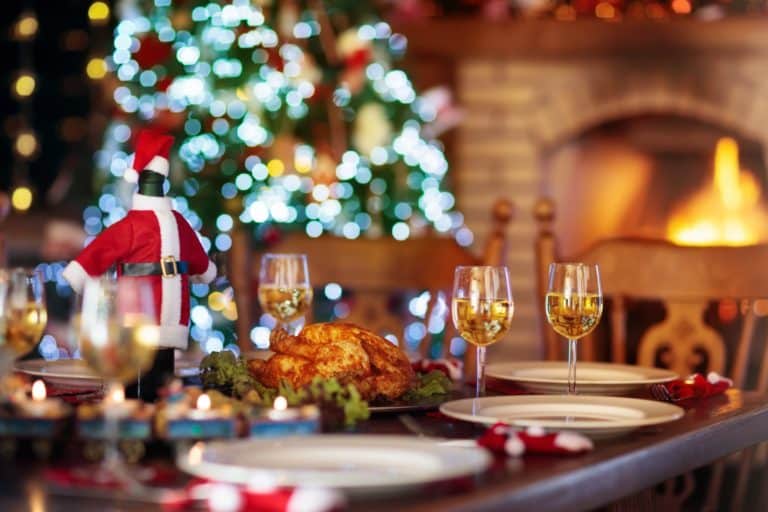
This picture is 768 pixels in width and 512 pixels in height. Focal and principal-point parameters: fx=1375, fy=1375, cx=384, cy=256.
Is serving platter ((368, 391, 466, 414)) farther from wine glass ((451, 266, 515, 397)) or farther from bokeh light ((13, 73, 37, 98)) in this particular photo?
bokeh light ((13, 73, 37, 98))

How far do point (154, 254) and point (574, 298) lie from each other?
19.5 inches

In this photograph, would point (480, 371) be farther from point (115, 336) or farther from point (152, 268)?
point (115, 336)

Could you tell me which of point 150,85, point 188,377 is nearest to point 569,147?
point 150,85

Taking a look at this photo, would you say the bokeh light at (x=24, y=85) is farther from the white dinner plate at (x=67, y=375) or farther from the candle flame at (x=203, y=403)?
the candle flame at (x=203, y=403)

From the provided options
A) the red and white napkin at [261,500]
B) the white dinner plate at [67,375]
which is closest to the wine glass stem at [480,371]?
the white dinner plate at [67,375]

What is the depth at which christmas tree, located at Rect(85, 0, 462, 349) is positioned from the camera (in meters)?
3.78

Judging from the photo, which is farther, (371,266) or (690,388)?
(371,266)

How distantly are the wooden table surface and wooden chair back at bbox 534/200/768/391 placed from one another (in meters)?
0.58

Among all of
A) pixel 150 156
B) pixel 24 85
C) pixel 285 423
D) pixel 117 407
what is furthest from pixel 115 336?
pixel 24 85

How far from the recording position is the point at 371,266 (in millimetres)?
2561

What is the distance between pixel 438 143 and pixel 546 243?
6.98ft

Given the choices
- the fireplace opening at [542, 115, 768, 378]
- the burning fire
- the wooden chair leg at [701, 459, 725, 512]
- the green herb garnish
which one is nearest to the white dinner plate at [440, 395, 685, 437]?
the green herb garnish

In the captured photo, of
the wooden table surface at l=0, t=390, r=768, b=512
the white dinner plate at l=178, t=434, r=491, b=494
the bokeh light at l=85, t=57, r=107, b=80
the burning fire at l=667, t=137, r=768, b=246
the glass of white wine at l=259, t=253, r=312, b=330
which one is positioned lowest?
the wooden table surface at l=0, t=390, r=768, b=512

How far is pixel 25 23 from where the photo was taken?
5090 mm
